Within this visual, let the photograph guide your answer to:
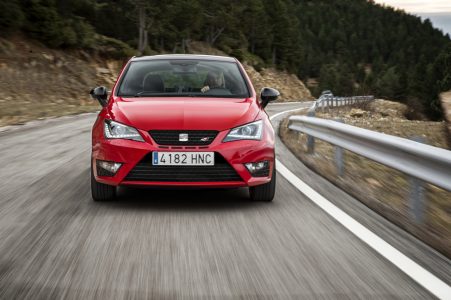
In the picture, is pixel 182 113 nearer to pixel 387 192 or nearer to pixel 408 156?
pixel 408 156

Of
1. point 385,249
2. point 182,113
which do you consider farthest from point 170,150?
point 385,249

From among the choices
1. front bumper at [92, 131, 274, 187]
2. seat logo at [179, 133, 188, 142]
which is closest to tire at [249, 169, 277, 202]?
front bumper at [92, 131, 274, 187]

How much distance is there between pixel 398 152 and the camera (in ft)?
18.9

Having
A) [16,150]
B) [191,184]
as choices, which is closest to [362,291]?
[191,184]

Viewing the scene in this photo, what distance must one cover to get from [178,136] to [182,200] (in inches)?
33.5

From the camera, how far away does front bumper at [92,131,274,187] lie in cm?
543

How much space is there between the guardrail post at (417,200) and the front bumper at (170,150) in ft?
4.37

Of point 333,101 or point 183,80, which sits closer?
point 183,80

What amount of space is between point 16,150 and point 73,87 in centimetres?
2209

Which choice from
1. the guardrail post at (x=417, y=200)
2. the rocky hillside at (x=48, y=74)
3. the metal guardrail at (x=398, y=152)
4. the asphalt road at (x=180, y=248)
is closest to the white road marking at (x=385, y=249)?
the asphalt road at (x=180, y=248)

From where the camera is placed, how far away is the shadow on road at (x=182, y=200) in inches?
225

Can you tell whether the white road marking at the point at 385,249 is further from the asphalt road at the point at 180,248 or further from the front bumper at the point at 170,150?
the front bumper at the point at 170,150

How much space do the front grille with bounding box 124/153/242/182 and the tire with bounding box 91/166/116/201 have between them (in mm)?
374

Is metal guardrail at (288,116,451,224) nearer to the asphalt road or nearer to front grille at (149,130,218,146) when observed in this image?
the asphalt road
